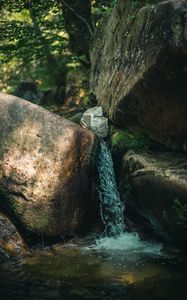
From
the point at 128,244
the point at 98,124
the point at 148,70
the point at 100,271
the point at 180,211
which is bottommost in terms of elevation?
the point at 128,244

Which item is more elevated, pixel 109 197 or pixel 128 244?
pixel 109 197

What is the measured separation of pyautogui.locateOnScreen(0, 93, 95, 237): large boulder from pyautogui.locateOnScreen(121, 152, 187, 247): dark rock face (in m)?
0.98

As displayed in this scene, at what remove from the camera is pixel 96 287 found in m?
5.51

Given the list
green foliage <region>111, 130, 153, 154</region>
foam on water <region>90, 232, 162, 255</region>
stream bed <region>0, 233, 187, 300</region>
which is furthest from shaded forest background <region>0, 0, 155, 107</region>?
stream bed <region>0, 233, 187, 300</region>

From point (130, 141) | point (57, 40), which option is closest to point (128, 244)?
point (130, 141)

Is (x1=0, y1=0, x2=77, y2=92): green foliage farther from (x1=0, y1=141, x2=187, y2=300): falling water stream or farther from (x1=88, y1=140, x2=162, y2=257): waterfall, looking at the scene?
(x1=0, y1=141, x2=187, y2=300): falling water stream

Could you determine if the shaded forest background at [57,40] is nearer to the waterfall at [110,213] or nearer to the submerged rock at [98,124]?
the submerged rock at [98,124]

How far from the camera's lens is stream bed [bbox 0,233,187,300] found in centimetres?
530

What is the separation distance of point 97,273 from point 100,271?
0.09 m

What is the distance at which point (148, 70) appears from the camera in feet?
20.7

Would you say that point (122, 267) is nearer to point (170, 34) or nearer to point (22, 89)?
point (170, 34)

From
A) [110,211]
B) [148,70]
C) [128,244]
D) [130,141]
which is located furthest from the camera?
[110,211]

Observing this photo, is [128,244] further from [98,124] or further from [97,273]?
[98,124]

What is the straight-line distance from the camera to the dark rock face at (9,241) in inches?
268
